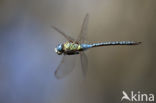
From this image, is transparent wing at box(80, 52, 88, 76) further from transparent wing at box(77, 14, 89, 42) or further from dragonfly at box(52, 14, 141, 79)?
transparent wing at box(77, 14, 89, 42)

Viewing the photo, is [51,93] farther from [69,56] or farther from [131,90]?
[131,90]

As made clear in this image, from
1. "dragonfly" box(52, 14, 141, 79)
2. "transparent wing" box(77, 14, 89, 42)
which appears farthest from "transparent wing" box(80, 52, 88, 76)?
"transparent wing" box(77, 14, 89, 42)

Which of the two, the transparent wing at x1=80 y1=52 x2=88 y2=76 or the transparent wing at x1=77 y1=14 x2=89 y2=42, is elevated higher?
the transparent wing at x1=77 y1=14 x2=89 y2=42

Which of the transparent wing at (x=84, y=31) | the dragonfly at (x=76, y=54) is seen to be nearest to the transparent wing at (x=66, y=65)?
the dragonfly at (x=76, y=54)

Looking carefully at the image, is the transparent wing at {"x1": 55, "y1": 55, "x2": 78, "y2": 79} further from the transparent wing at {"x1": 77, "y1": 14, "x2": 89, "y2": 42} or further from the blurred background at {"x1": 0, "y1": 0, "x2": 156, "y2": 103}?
the transparent wing at {"x1": 77, "y1": 14, "x2": 89, "y2": 42}

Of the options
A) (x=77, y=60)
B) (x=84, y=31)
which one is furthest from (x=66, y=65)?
(x=84, y=31)

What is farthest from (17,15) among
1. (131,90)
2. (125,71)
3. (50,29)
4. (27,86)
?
(131,90)

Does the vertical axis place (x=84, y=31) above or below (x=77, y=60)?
above

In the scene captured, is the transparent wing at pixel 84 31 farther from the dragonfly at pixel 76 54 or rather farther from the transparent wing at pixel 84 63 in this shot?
the transparent wing at pixel 84 63

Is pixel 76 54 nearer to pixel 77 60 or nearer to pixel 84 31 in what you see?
pixel 77 60
